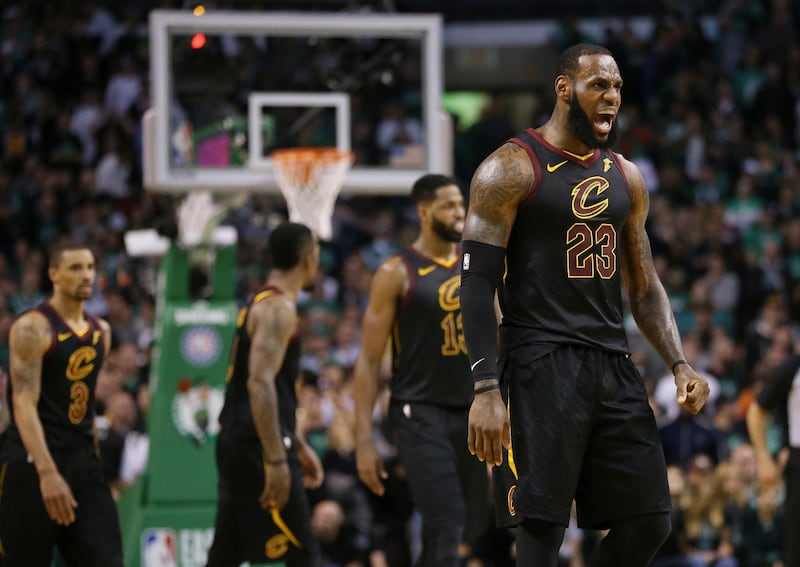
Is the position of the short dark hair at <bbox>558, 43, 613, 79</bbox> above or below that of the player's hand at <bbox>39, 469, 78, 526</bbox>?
above

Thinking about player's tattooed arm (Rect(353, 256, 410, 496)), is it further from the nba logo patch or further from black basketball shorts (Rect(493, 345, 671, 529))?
the nba logo patch

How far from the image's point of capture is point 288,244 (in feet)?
26.8

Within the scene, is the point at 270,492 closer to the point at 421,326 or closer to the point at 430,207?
the point at 421,326

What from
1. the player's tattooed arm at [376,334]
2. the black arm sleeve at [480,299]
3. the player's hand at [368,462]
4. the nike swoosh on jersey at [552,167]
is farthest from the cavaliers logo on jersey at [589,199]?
the player's hand at [368,462]

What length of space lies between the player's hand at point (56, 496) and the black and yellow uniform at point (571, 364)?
2.85 m

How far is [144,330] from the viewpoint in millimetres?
15727

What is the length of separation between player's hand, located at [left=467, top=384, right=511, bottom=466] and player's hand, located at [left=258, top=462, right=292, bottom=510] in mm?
2879

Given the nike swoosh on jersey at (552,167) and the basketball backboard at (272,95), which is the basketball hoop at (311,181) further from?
the nike swoosh on jersey at (552,167)

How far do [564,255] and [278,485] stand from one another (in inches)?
120

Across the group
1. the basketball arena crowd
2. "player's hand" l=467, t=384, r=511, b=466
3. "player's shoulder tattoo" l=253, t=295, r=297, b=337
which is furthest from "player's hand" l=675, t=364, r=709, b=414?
the basketball arena crowd

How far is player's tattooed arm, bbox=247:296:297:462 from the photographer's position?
25.7 ft

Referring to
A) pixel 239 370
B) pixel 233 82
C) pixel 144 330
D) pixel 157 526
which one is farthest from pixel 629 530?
pixel 144 330

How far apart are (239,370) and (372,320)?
874 mm

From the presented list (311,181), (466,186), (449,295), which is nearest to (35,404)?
(449,295)
